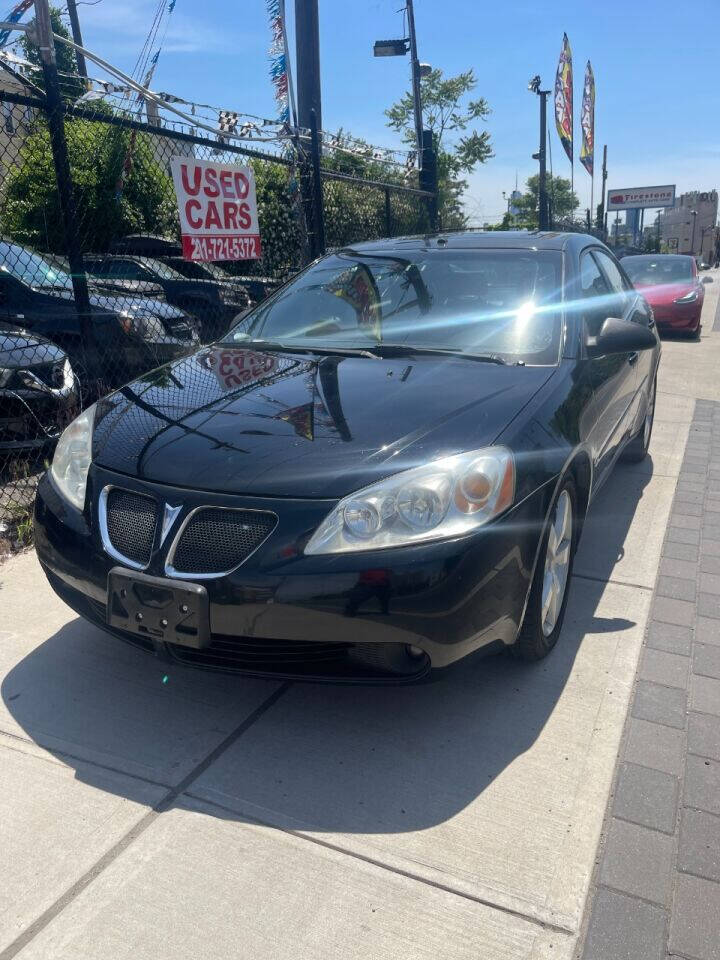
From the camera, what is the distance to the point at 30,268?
283 inches

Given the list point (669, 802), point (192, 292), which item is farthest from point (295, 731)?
point (192, 292)

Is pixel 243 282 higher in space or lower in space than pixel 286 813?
higher

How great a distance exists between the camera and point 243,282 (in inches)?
392

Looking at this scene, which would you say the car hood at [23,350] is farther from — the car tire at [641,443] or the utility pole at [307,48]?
the utility pole at [307,48]

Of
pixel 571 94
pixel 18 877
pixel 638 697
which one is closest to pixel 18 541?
pixel 18 877

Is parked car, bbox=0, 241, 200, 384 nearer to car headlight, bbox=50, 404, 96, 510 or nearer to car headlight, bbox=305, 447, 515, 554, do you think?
car headlight, bbox=50, 404, 96, 510

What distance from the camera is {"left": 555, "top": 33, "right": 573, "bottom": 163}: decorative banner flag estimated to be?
18.4 metres

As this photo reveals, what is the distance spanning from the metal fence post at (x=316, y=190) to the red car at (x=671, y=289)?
666cm

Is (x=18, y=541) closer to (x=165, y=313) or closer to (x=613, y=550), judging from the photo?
(x=613, y=550)

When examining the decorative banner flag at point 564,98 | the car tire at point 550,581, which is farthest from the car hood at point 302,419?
the decorative banner flag at point 564,98

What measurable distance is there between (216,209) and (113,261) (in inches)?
128

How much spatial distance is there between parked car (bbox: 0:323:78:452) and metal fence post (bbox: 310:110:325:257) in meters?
3.20

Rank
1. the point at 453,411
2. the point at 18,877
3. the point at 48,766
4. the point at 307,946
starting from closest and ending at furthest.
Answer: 1. the point at 307,946
2. the point at 18,877
3. the point at 48,766
4. the point at 453,411

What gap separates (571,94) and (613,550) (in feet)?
62.7
